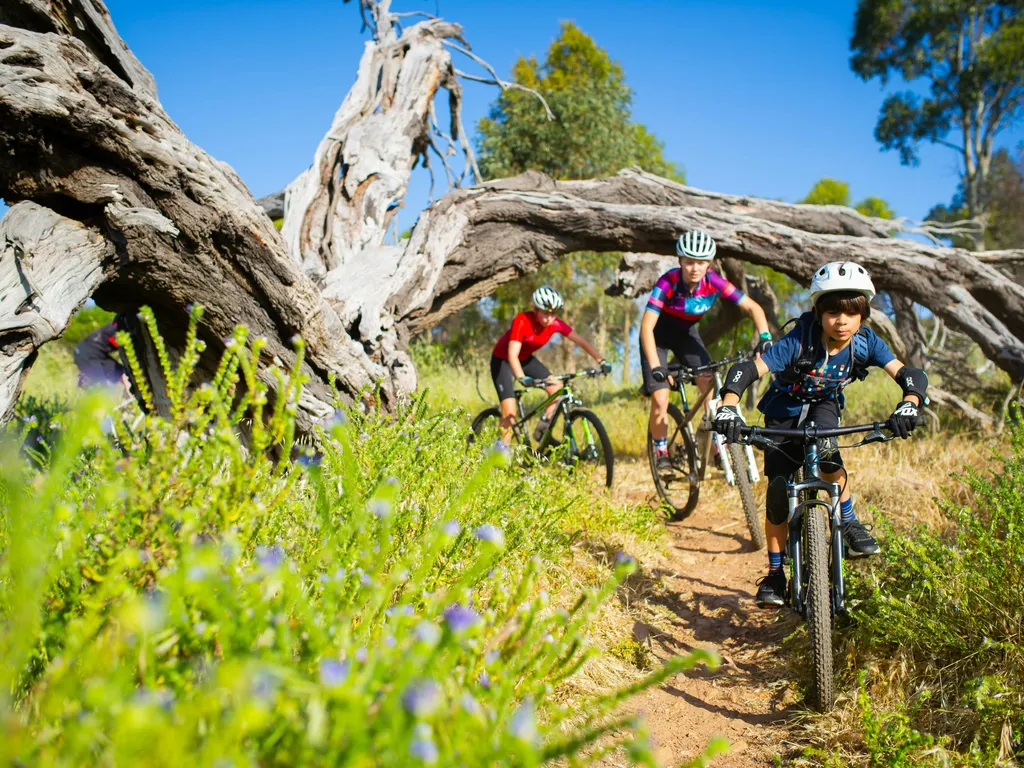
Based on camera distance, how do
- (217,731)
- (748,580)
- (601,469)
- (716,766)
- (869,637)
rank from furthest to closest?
1. (601,469)
2. (748,580)
3. (869,637)
4. (716,766)
5. (217,731)

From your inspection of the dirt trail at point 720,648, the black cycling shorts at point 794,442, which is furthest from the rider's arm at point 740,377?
the dirt trail at point 720,648

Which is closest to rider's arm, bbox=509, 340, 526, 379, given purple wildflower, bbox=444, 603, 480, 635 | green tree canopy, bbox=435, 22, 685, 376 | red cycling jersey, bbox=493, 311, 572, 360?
red cycling jersey, bbox=493, 311, 572, 360

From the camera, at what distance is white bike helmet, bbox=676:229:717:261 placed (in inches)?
237

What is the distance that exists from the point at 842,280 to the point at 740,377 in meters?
0.77

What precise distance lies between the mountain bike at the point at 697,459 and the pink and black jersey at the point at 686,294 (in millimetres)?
555

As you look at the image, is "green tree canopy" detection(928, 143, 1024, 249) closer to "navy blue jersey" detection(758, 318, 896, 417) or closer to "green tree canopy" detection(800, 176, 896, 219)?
"green tree canopy" detection(800, 176, 896, 219)

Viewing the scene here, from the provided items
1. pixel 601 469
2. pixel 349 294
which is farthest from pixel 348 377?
pixel 601 469

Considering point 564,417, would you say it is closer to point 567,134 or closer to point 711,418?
point 711,418

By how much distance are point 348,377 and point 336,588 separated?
169 inches

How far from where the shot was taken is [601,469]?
288 inches

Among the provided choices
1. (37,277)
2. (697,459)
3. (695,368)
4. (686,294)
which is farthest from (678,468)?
(37,277)

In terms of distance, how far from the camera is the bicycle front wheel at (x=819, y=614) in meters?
3.19

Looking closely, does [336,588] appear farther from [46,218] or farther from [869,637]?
[46,218]

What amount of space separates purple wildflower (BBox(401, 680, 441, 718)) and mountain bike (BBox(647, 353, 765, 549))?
482cm
